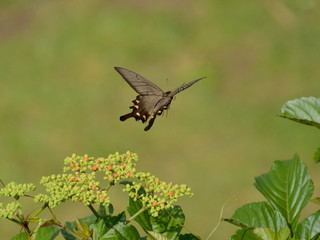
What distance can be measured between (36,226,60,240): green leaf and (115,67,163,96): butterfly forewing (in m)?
0.59

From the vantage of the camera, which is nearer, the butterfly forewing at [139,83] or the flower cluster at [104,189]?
the flower cluster at [104,189]

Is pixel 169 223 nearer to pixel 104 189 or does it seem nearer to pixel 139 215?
pixel 139 215

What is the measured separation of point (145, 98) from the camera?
1.89m

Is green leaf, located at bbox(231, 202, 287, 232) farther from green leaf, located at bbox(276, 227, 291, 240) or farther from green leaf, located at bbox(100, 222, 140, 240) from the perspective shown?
green leaf, located at bbox(100, 222, 140, 240)

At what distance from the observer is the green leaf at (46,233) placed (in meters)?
1.52

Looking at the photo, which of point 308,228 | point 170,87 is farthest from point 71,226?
point 170,87

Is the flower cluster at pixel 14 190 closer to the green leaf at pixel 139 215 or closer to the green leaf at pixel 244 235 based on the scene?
the green leaf at pixel 139 215

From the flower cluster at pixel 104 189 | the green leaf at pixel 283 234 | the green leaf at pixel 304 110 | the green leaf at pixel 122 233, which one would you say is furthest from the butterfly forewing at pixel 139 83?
the green leaf at pixel 283 234

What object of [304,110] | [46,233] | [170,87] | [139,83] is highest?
[170,87]

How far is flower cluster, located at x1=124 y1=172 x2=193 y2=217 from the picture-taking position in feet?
5.00

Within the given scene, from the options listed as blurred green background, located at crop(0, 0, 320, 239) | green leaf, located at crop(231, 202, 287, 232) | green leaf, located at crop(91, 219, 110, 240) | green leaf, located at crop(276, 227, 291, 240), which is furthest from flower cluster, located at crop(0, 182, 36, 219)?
blurred green background, located at crop(0, 0, 320, 239)

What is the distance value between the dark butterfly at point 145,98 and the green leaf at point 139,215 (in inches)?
13.6

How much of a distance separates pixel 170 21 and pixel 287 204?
8.65m

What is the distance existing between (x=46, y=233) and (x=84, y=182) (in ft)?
0.63
